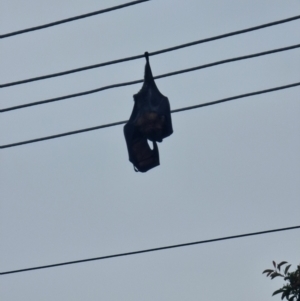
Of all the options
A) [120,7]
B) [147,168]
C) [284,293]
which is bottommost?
[284,293]

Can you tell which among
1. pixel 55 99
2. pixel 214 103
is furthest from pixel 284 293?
pixel 55 99

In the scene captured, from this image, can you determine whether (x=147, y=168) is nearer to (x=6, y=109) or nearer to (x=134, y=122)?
(x=134, y=122)

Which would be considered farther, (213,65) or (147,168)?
(147,168)

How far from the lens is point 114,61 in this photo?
48.2ft

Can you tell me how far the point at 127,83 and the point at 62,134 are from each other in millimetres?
927

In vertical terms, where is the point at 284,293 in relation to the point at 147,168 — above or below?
below

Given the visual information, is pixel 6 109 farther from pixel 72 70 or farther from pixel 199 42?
pixel 199 42

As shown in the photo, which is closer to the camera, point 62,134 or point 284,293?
Result: point 284,293

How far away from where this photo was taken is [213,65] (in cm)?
1448

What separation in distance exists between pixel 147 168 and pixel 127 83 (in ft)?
3.66

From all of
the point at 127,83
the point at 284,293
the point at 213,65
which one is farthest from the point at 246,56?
the point at 284,293

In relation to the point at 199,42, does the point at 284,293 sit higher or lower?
lower

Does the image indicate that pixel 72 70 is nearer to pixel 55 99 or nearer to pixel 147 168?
pixel 55 99

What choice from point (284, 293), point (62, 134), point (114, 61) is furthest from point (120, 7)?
point (284, 293)
